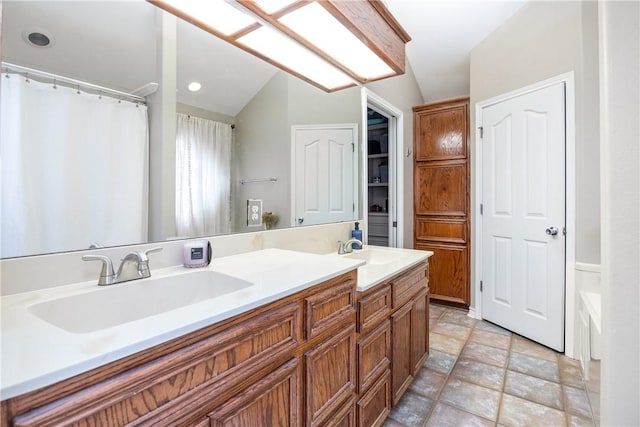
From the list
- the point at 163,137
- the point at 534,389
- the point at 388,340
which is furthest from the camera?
the point at 534,389

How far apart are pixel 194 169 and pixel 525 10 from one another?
2.97 metres

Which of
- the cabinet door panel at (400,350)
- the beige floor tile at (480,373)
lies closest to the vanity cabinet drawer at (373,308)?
the cabinet door panel at (400,350)

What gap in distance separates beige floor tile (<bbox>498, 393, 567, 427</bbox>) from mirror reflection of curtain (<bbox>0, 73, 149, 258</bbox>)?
2015 millimetres

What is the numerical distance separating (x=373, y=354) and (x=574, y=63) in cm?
253

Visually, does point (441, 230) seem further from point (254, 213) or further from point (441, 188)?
point (254, 213)

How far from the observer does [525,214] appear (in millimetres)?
2496

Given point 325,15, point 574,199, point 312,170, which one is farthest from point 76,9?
point 574,199

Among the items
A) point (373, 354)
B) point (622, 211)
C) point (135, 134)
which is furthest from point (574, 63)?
point (135, 134)

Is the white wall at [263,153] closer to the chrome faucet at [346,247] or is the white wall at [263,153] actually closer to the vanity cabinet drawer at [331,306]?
the chrome faucet at [346,247]

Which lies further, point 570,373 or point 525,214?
point 525,214

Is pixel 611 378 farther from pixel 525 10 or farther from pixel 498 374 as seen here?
pixel 525 10

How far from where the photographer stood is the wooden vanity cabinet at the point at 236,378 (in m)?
0.49

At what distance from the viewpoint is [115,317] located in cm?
87

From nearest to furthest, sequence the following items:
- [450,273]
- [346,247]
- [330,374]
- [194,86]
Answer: [330,374]
[194,86]
[346,247]
[450,273]
